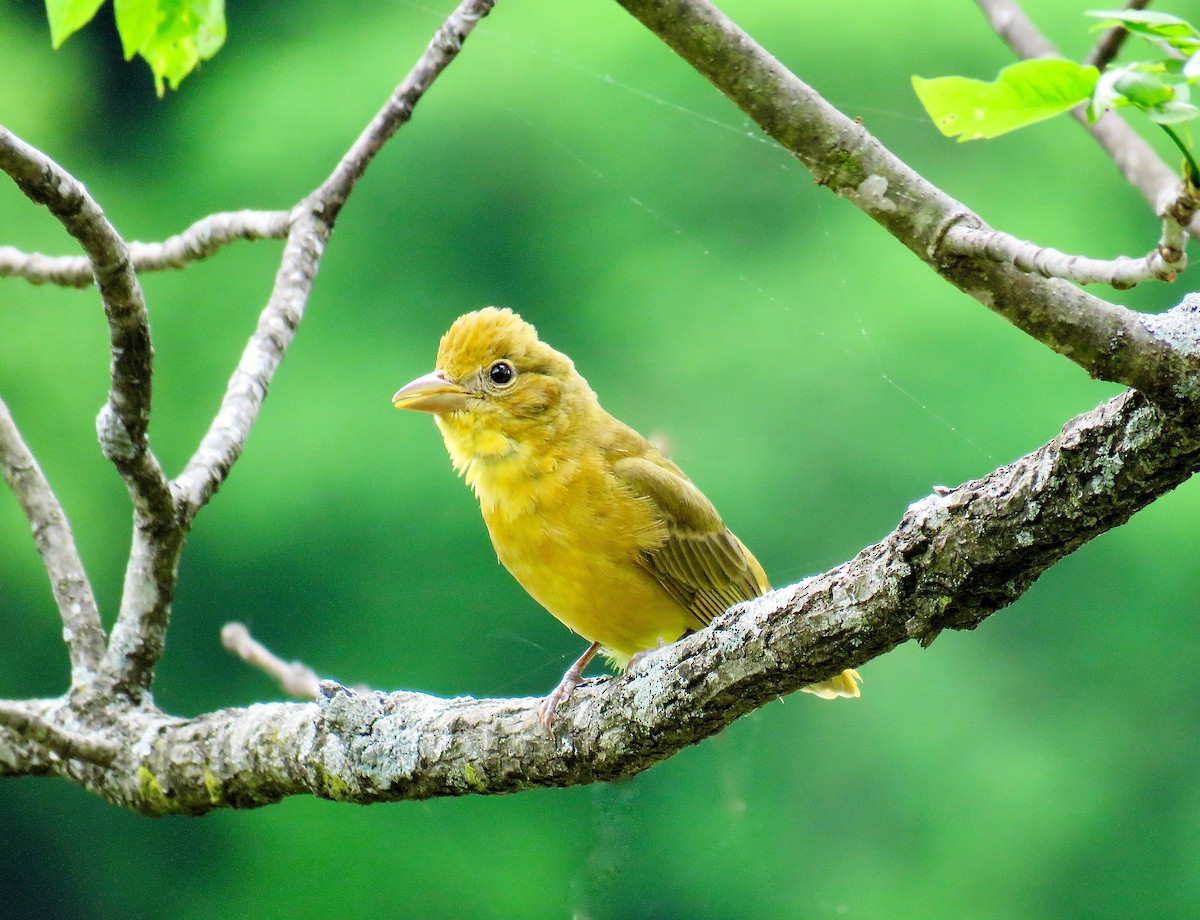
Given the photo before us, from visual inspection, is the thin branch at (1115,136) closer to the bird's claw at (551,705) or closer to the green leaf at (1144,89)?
the bird's claw at (551,705)

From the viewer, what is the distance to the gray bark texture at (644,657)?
1.17 metres

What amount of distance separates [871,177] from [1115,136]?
147 cm

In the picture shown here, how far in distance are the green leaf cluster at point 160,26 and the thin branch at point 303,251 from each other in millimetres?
630

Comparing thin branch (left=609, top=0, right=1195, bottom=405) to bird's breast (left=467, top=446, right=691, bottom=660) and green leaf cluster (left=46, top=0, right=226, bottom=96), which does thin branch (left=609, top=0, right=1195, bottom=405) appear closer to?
green leaf cluster (left=46, top=0, right=226, bottom=96)

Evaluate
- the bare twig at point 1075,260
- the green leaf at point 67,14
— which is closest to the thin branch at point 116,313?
Result: the green leaf at point 67,14

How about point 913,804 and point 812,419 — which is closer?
point 913,804

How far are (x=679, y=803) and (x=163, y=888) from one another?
181cm

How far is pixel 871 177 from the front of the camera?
139 centimetres

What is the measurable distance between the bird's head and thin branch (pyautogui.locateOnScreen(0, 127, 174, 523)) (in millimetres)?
602

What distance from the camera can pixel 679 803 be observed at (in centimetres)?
387

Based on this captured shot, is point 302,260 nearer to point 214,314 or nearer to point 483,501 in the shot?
point 483,501

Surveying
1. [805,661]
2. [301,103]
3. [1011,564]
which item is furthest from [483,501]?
[301,103]

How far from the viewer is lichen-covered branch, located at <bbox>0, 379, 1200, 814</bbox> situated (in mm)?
1156

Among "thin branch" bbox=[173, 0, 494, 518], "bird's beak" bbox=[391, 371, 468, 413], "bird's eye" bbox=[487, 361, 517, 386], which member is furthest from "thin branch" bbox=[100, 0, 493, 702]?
"bird's eye" bbox=[487, 361, 517, 386]
